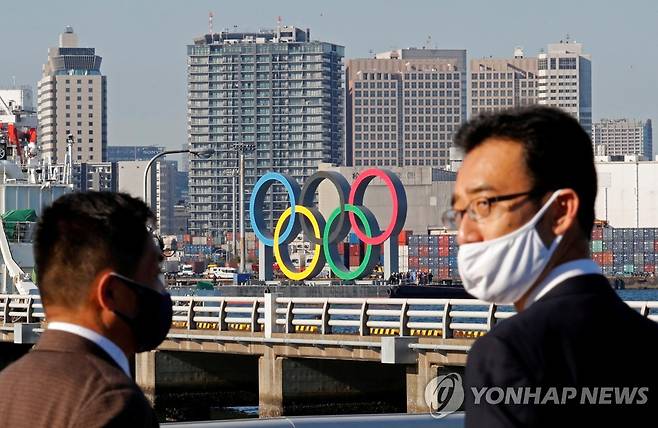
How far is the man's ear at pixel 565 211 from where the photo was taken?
3631 mm

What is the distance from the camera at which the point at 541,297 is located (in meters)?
3.59

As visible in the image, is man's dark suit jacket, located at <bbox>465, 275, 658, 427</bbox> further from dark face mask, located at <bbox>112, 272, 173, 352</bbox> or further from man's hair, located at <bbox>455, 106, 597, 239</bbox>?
dark face mask, located at <bbox>112, 272, 173, 352</bbox>

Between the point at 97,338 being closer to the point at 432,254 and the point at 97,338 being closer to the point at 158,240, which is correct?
the point at 158,240

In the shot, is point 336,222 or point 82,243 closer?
point 82,243

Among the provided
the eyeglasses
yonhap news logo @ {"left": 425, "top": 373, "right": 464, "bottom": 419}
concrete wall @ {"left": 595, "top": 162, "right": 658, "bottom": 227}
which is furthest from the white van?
the eyeglasses

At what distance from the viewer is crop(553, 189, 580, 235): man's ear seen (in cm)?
363

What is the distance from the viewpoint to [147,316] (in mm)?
4012

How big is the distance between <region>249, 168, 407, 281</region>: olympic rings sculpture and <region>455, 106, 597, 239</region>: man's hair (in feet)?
210

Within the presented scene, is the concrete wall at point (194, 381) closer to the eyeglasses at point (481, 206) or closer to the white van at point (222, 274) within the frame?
the eyeglasses at point (481, 206)

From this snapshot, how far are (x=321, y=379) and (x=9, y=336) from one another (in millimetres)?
9709

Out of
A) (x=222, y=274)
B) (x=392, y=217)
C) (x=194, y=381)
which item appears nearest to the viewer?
(x=194, y=381)

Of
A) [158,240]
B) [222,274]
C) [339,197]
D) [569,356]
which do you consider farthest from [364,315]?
[222,274]

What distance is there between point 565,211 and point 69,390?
1.33 metres

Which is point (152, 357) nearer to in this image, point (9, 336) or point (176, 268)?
point (9, 336)
